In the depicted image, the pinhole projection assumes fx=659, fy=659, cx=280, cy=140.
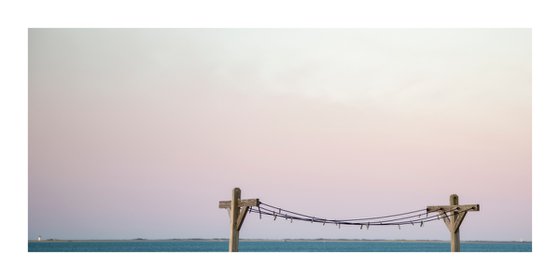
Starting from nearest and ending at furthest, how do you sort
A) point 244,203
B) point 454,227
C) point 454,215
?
point 244,203 < point 454,215 < point 454,227

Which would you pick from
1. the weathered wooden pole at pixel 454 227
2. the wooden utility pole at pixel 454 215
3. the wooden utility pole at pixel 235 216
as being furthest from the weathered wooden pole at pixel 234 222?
the weathered wooden pole at pixel 454 227

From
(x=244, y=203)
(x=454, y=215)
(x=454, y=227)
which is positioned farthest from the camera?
(x=454, y=227)

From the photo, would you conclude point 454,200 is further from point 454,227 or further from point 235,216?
point 235,216

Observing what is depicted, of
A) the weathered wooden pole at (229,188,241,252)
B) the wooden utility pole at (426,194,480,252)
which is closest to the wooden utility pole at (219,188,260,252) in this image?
the weathered wooden pole at (229,188,241,252)

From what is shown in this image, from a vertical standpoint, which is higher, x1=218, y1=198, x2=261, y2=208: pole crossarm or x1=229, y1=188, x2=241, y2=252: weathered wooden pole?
x1=218, y1=198, x2=261, y2=208: pole crossarm

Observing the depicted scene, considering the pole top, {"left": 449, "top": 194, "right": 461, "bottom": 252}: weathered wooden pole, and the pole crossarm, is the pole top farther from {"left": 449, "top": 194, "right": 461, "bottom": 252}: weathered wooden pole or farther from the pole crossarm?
the pole crossarm

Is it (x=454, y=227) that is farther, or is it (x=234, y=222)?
(x=454, y=227)

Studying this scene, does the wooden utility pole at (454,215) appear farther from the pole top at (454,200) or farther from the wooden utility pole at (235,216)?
the wooden utility pole at (235,216)

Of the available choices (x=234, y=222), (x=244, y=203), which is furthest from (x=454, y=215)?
(x=234, y=222)

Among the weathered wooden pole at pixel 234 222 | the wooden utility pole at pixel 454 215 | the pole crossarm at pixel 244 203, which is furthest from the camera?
the wooden utility pole at pixel 454 215

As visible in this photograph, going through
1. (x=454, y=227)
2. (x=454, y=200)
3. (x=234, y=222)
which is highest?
(x=454, y=200)
